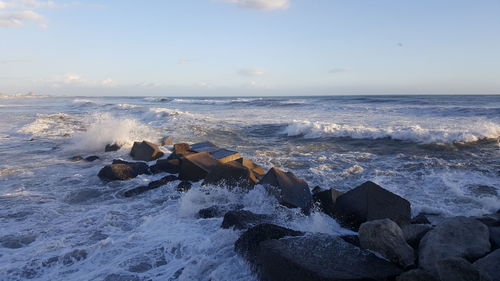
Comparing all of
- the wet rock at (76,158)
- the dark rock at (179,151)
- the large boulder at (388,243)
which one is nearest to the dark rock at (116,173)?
the dark rock at (179,151)

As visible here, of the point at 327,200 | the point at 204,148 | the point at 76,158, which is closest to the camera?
the point at 327,200

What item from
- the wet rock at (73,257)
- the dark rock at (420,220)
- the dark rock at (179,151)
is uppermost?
the dark rock at (179,151)

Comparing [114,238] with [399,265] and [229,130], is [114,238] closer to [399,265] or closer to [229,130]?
[399,265]

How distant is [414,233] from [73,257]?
358 cm

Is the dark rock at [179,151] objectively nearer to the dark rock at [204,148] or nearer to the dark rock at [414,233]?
the dark rock at [204,148]

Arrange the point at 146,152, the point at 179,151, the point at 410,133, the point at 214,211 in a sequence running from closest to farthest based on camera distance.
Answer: the point at 214,211, the point at 179,151, the point at 146,152, the point at 410,133

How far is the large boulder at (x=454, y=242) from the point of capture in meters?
3.17

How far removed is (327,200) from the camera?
17.2ft

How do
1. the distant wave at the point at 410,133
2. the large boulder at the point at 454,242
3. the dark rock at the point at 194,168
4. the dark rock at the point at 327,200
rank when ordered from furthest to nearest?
the distant wave at the point at 410,133, the dark rock at the point at 194,168, the dark rock at the point at 327,200, the large boulder at the point at 454,242

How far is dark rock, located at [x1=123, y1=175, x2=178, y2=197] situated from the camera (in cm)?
627

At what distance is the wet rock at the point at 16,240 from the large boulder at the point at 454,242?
14.0 feet

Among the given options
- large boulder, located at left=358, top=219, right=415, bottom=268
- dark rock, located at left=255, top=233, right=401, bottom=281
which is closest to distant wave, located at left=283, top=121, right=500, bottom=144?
large boulder, located at left=358, top=219, right=415, bottom=268

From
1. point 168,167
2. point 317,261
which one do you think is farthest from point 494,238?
point 168,167

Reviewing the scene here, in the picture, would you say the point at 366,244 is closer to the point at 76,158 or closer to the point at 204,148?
the point at 204,148
